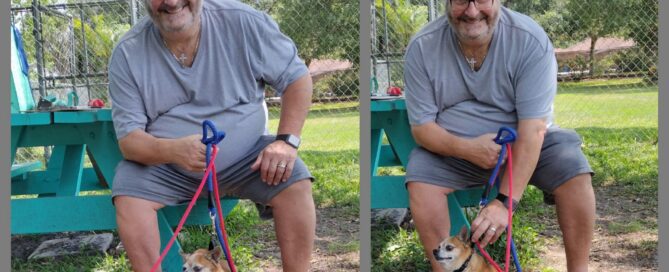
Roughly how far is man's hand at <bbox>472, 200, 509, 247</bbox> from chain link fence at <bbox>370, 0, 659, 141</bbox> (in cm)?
74

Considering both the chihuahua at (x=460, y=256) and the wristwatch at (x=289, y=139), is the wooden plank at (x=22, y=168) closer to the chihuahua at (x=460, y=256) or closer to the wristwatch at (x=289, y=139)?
the wristwatch at (x=289, y=139)

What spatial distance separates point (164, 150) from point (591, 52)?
1936 millimetres

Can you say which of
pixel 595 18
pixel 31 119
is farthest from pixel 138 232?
pixel 595 18

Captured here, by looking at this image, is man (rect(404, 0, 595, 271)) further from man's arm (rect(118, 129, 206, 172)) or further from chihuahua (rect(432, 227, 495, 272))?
man's arm (rect(118, 129, 206, 172))

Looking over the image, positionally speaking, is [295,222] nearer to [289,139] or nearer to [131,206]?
[289,139]

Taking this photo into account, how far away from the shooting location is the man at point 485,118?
2.23 meters

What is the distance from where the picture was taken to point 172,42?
89.6 inches

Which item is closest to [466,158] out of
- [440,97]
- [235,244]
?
[440,97]

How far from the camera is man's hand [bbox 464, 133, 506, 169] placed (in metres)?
2.26

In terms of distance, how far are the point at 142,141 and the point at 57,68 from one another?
2.07 m

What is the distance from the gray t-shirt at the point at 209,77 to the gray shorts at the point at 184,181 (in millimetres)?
36

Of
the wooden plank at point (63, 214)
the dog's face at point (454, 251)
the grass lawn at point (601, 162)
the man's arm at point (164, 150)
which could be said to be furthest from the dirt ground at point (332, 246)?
the dog's face at point (454, 251)

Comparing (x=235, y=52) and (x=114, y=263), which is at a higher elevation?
(x=235, y=52)

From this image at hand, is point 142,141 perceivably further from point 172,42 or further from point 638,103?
point 638,103
